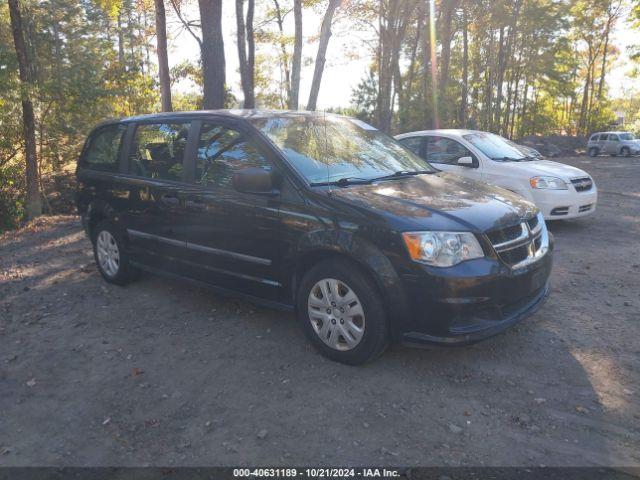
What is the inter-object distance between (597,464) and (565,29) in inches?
1476

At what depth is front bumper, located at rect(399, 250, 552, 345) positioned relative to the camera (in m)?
3.37

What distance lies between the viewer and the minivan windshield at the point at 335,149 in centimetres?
420

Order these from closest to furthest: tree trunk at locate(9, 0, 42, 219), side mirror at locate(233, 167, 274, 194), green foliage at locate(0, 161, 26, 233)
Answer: side mirror at locate(233, 167, 274, 194)
tree trunk at locate(9, 0, 42, 219)
green foliage at locate(0, 161, 26, 233)

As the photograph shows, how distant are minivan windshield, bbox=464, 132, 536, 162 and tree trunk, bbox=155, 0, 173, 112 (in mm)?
9997

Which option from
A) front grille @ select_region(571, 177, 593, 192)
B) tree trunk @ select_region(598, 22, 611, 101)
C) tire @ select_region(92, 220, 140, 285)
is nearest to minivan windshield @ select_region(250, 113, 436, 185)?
tire @ select_region(92, 220, 140, 285)

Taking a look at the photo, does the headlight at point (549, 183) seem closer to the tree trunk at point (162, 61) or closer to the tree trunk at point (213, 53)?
the tree trunk at point (213, 53)

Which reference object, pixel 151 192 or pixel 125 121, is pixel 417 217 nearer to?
pixel 151 192

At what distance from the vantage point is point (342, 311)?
147 inches

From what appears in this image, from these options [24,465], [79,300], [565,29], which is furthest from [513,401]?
[565,29]

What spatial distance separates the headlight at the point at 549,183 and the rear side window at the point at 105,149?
5.96 meters

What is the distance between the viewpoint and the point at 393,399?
133 inches

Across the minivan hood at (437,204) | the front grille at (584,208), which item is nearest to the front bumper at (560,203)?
the front grille at (584,208)

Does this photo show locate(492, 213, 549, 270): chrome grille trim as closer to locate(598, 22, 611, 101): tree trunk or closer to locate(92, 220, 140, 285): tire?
locate(92, 220, 140, 285): tire

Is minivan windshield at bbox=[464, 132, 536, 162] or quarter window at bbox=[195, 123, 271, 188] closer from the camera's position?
quarter window at bbox=[195, 123, 271, 188]
